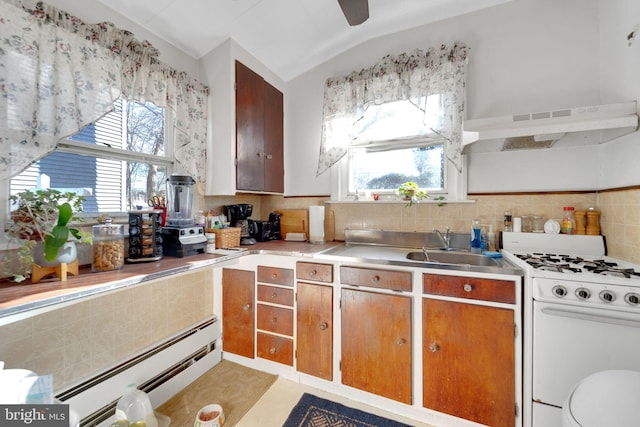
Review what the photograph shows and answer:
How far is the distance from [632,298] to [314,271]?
1523mm

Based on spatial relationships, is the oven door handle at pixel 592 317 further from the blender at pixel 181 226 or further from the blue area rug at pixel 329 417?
the blender at pixel 181 226

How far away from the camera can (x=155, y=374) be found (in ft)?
5.40

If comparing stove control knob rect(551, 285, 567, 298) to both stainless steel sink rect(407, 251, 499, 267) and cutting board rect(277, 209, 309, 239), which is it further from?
cutting board rect(277, 209, 309, 239)

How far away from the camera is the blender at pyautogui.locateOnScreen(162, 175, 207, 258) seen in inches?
64.5

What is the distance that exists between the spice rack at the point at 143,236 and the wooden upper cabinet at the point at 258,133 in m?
0.70

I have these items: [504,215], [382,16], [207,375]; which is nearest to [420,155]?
[504,215]

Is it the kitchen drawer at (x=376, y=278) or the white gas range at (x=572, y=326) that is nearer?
the white gas range at (x=572, y=326)

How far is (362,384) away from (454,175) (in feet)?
5.46

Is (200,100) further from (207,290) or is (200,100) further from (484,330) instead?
(484,330)

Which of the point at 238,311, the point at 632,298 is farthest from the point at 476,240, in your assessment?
the point at 238,311

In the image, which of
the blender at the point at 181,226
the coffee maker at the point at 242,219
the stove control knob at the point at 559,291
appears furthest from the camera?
the coffee maker at the point at 242,219

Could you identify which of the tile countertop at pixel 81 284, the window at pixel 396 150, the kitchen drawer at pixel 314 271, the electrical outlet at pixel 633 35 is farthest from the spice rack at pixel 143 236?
the electrical outlet at pixel 633 35

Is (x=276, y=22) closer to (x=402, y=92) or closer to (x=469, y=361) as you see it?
(x=402, y=92)

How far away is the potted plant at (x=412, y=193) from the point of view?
2.03 meters
